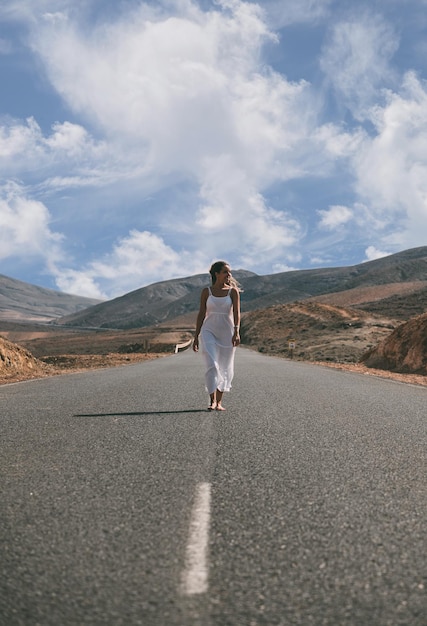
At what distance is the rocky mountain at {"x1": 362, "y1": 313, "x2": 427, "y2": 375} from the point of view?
70.1 feet

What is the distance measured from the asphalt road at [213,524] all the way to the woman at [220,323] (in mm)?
1725

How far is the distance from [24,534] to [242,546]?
1147 millimetres

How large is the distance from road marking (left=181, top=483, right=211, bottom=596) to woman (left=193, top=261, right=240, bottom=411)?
15.1ft

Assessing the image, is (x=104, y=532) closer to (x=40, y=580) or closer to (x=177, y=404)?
(x=40, y=580)

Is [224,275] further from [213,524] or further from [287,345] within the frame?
[287,345]

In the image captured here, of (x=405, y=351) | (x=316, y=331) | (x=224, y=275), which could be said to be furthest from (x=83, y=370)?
(x=316, y=331)

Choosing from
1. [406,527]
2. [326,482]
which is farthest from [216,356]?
[406,527]

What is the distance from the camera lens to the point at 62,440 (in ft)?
18.7

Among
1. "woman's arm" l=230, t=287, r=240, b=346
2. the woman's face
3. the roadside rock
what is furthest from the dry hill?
the woman's face

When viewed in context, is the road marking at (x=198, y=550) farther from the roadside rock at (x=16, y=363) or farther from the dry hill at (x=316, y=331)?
the dry hill at (x=316, y=331)

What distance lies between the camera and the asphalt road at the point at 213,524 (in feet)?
7.23

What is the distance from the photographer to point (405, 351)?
2273 cm

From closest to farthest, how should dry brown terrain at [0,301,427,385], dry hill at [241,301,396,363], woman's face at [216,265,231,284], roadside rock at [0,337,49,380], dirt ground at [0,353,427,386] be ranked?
1. woman's face at [216,265,231,284]
2. dirt ground at [0,353,427,386]
3. roadside rock at [0,337,49,380]
4. dry brown terrain at [0,301,427,385]
5. dry hill at [241,301,396,363]

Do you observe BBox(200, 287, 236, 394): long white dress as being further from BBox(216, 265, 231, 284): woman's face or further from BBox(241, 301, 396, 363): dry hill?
BBox(241, 301, 396, 363): dry hill
